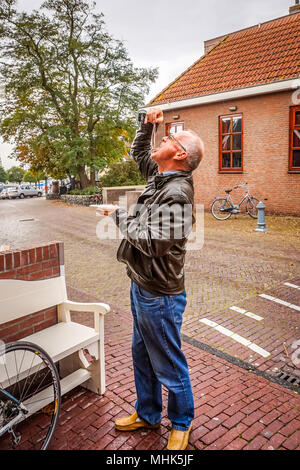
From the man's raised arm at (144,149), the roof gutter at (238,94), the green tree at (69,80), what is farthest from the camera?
the green tree at (69,80)

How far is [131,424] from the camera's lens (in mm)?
2648

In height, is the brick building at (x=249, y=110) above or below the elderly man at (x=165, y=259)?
above

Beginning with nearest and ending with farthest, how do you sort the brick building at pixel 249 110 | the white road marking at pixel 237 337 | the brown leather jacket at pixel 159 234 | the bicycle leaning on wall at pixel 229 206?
the brown leather jacket at pixel 159 234, the white road marking at pixel 237 337, the brick building at pixel 249 110, the bicycle leaning on wall at pixel 229 206

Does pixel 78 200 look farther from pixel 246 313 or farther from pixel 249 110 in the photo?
pixel 246 313

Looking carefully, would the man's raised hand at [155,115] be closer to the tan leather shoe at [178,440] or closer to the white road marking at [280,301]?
the tan leather shoe at [178,440]

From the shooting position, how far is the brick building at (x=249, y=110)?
13.3 meters

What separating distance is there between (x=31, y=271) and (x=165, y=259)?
138 centimetres

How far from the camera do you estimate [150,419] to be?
8.64ft

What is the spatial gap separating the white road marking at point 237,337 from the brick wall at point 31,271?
80.2 inches

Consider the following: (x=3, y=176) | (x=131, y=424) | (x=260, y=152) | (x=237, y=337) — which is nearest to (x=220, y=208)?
(x=260, y=152)

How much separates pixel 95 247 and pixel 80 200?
13078 millimetres

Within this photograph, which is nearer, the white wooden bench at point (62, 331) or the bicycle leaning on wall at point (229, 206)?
the white wooden bench at point (62, 331)

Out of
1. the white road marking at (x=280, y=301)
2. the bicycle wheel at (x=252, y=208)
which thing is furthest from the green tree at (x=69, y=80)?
the white road marking at (x=280, y=301)

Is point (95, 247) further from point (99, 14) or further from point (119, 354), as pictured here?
point (99, 14)
